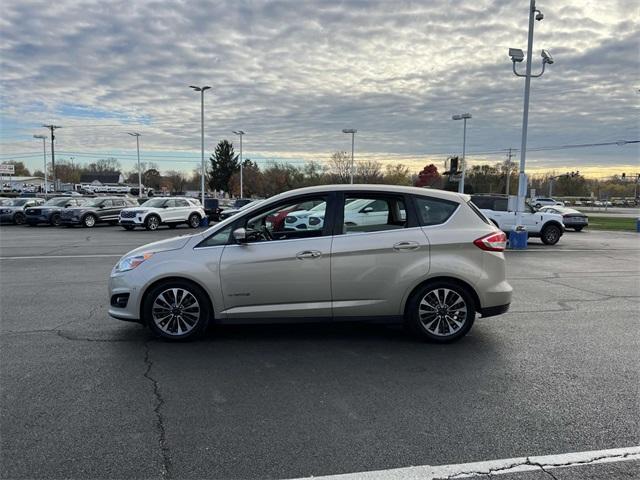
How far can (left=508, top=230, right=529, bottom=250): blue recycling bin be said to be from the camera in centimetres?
1675

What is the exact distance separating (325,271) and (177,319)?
1746mm

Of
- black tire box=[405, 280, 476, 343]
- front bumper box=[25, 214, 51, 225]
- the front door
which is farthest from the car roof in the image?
front bumper box=[25, 214, 51, 225]

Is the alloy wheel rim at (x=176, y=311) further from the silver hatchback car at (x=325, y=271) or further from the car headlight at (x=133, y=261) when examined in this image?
the car headlight at (x=133, y=261)

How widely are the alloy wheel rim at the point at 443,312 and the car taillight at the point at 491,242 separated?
604 mm

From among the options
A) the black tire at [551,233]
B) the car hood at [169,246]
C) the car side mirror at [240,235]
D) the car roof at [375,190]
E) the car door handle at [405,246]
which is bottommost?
the black tire at [551,233]

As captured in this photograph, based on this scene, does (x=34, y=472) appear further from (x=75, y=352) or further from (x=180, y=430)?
(x=75, y=352)

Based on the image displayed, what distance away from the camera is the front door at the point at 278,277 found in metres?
5.24

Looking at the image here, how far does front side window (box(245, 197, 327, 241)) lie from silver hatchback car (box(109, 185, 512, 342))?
0.04ft

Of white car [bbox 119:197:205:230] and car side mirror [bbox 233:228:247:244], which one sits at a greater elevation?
car side mirror [bbox 233:228:247:244]

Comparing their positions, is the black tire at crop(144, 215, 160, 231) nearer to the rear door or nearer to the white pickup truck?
the white pickup truck

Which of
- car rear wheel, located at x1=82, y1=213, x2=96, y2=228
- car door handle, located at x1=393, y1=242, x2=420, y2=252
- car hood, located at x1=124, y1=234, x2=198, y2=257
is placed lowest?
car rear wheel, located at x1=82, y1=213, x2=96, y2=228

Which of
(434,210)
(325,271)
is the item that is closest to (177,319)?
(325,271)

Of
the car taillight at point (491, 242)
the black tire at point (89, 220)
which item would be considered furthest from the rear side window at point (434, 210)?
the black tire at point (89, 220)

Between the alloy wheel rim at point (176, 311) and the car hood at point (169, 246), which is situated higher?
the car hood at point (169, 246)
